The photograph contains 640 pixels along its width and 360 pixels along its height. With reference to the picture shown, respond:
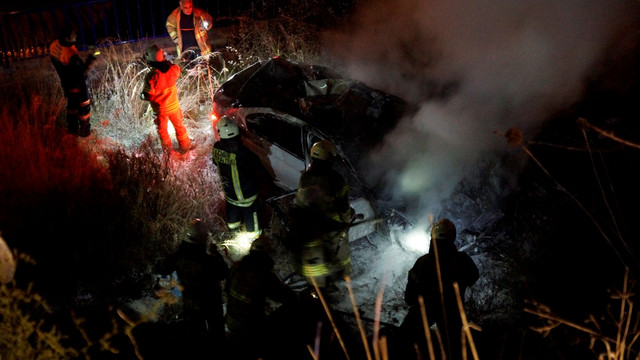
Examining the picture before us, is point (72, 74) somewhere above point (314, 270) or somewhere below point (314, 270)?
above

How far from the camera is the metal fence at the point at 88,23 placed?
8719mm

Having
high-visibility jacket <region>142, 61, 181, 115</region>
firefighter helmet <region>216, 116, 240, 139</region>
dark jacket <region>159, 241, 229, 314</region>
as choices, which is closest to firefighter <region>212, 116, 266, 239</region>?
firefighter helmet <region>216, 116, 240, 139</region>

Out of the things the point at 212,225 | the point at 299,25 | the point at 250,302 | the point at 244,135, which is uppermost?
the point at 299,25

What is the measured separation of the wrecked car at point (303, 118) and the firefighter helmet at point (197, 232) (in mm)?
1341

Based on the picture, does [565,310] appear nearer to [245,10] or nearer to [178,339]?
[178,339]

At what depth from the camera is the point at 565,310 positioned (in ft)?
15.7

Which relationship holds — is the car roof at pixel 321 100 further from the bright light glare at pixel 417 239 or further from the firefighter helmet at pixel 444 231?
the firefighter helmet at pixel 444 231

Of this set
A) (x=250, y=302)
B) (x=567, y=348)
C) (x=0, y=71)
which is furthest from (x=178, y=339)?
(x=0, y=71)

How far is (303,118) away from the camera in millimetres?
5926

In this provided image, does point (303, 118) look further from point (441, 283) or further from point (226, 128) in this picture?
point (441, 283)

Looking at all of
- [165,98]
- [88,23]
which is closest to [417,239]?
[165,98]

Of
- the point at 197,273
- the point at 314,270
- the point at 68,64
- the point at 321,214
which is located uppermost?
the point at 68,64

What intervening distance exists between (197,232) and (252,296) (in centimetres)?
69

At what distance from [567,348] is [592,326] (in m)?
0.40
